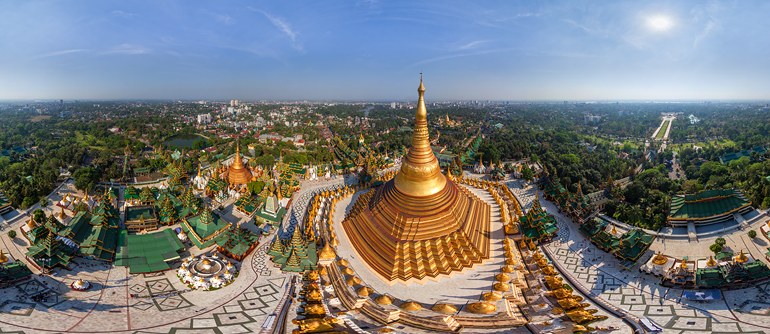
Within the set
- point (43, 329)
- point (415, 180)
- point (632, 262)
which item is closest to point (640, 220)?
point (632, 262)

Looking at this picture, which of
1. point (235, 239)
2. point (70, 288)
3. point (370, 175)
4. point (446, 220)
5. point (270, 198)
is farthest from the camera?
point (370, 175)

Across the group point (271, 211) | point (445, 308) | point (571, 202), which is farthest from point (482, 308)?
point (271, 211)

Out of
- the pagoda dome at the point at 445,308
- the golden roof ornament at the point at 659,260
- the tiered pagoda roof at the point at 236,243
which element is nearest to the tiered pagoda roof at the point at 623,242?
the golden roof ornament at the point at 659,260

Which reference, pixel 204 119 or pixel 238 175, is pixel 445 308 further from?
pixel 204 119

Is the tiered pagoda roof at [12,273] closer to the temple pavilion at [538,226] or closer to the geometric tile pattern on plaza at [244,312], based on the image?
the geometric tile pattern on plaza at [244,312]

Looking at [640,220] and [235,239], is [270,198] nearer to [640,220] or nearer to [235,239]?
[235,239]

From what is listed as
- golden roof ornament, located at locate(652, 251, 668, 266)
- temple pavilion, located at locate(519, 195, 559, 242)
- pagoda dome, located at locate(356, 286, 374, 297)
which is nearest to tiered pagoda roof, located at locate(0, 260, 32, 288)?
pagoda dome, located at locate(356, 286, 374, 297)

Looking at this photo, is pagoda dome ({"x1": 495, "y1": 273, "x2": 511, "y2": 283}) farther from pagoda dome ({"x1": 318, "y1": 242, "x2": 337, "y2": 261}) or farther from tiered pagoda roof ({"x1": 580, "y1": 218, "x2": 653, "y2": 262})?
pagoda dome ({"x1": 318, "y1": 242, "x2": 337, "y2": 261})
